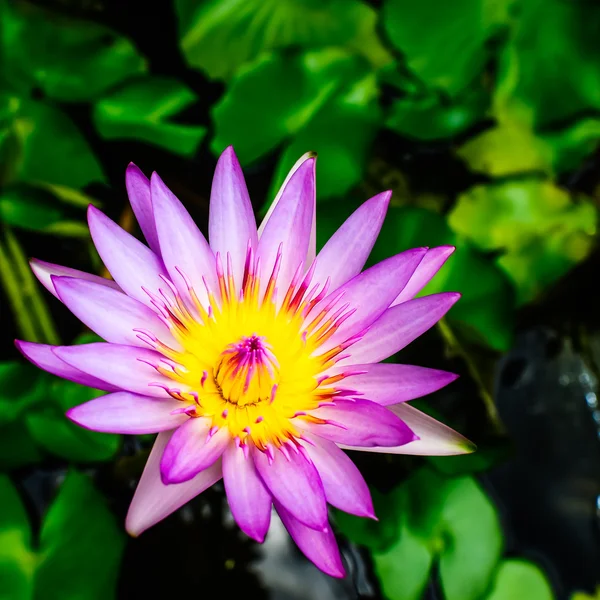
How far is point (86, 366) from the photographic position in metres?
0.86

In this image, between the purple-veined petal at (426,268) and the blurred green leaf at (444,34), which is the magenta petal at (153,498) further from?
the blurred green leaf at (444,34)

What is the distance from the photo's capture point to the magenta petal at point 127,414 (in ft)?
2.74

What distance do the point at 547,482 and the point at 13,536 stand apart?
5.01 ft

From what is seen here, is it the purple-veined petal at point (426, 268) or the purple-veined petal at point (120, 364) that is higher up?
the purple-veined petal at point (426, 268)

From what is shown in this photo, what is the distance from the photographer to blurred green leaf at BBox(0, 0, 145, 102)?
164 centimetres

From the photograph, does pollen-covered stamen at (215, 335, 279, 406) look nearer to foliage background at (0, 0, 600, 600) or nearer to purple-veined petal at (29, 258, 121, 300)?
purple-veined petal at (29, 258, 121, 300)

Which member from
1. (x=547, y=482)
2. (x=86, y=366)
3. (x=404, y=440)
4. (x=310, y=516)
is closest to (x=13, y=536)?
(x=86, y=366)

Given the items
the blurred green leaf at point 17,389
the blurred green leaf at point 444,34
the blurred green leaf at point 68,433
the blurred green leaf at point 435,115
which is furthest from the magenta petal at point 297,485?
the blurred green leaf at point 444,34

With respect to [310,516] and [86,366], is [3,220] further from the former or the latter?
[310,516]

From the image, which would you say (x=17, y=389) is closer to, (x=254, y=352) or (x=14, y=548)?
(x=14, y=548)

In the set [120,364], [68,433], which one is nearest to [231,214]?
[120,364]

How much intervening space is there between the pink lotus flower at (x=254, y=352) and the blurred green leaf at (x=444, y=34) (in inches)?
39.6

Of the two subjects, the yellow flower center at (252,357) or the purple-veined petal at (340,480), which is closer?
the purple-veined petal at (340,480)

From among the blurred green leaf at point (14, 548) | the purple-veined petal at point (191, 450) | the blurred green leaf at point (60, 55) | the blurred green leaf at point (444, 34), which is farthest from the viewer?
the blurred green leaf at point (444, 34)
